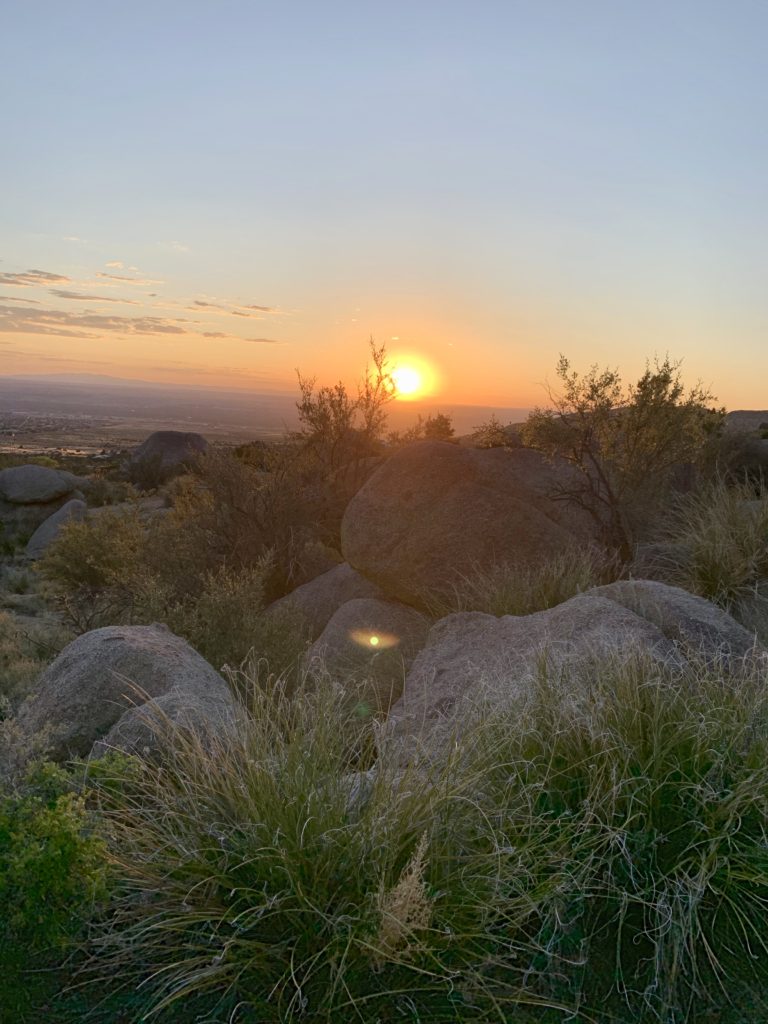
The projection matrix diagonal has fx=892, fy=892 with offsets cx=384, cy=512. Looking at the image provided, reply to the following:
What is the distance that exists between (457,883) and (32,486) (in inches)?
1050

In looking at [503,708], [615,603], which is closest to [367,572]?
[615,603]

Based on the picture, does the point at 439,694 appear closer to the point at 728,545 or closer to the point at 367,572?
the point at 367,572

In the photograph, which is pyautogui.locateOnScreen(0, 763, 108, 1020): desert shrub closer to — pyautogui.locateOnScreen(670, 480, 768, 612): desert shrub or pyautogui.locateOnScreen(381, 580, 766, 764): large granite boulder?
pyautogui.locateOnScreen(381, 580, 766, 764): large granite boulder

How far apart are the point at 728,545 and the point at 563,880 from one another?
6.55 m

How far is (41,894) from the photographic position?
3.11 meters

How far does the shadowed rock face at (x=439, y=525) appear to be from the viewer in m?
9.91

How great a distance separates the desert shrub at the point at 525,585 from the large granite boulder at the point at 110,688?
3.43 m

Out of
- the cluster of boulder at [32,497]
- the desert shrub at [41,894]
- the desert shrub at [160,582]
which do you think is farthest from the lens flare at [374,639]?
the cluster of boulder at [32,497]

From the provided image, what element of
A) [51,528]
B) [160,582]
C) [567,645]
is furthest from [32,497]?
[567,645]

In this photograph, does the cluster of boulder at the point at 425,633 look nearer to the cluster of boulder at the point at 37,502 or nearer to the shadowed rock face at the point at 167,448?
the cluster of boulder at the point at 37,502

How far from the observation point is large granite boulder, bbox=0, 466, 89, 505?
27.3m

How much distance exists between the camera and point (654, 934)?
11.8 feet

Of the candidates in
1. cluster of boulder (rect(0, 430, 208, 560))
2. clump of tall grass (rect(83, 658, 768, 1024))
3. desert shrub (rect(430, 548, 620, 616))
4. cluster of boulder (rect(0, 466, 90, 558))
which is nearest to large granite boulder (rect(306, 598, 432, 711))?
desert shrub (rect(430, 548, 620, 616))

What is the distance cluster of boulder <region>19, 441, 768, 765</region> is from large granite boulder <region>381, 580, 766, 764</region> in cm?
2
